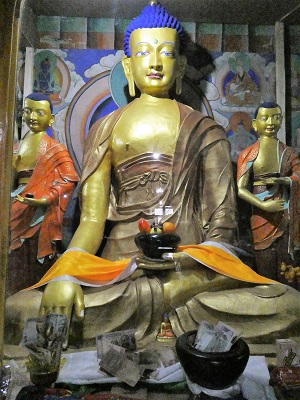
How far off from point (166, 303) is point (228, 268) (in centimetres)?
40

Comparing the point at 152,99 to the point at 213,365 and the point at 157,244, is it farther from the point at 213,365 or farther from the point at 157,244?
the point at 213,365

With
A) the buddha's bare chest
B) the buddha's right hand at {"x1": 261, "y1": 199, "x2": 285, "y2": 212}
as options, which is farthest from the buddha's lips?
the buddha's right hand at {"x1": 261, "y1": 199, "x2": 285, "y2": 212}

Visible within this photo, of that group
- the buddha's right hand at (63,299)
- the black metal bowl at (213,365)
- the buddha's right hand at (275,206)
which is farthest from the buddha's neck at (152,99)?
the black metal bowl at (213,365)

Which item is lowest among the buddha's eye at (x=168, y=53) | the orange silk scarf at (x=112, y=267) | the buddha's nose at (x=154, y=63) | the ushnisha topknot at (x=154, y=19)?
the orange silk scarf at (x=112, y=267)

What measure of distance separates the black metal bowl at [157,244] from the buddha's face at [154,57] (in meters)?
1.11

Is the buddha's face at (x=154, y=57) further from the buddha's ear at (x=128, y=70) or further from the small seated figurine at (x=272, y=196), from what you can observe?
the small seated figurine at (x=272, y=196)

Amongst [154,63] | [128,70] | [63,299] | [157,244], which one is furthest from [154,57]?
[63,299]

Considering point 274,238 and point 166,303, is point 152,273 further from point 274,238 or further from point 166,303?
point 274,238

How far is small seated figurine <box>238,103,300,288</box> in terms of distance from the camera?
282 centimetres

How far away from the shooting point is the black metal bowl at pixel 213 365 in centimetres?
187

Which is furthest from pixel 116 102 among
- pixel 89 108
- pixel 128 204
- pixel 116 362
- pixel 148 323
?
pixel 116 362

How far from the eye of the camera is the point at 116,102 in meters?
3.27

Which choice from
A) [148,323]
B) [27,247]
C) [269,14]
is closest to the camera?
[148,323]

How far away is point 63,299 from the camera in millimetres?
2449
